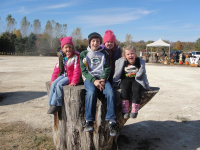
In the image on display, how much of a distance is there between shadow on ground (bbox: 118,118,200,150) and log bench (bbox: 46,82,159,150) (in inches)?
23.9

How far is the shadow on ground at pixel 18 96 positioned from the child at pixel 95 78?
149 inches

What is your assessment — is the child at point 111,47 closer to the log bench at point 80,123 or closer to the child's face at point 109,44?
the child's face at point 109,44

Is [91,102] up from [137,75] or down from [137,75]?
down

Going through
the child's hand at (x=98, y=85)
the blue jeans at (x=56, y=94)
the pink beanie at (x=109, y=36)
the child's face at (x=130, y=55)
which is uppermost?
the pink beanie at (x=109, y=36)

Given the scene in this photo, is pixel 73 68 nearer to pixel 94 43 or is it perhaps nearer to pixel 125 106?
pixel 94 43

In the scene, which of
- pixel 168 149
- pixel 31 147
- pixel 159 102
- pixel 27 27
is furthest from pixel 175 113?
pixel 27 27

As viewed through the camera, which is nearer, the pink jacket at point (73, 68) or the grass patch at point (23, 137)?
the pink jacket at point (73, 68)

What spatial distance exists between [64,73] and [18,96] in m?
3.88

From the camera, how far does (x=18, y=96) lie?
264 inches

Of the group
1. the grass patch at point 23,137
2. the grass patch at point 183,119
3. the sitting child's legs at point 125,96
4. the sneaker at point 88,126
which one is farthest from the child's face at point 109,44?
the grass patch at point 183,119

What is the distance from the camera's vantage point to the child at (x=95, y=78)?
286 cm

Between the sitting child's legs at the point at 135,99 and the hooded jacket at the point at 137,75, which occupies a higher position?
the hooded jacket at the point at 137,75

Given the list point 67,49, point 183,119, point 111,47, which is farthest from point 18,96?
point 183,119

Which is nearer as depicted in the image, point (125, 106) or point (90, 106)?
point (90, 106)
